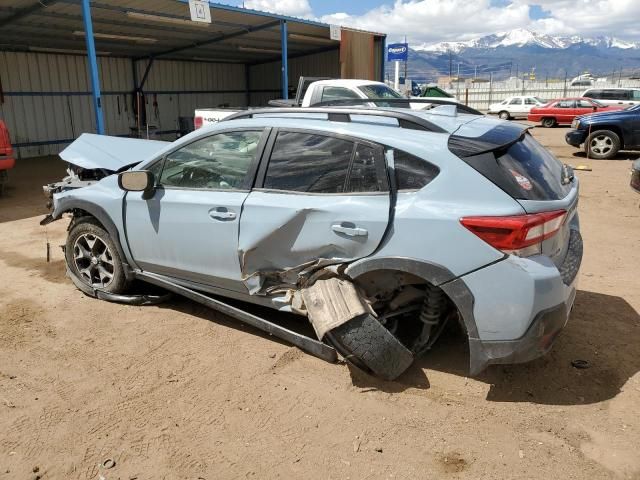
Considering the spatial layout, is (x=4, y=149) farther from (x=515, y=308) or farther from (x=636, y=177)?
(x=636, y=177)

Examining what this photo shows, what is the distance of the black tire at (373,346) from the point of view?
311 cm

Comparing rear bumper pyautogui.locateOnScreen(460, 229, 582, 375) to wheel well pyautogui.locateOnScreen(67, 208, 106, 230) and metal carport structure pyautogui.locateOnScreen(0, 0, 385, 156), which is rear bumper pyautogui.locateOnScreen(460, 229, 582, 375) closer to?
wheel well pyautogui.locateOnScreen(67, 208, 106, 230)

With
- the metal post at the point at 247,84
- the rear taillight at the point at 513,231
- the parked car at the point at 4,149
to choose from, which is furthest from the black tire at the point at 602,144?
the metal post at the point at 247,84

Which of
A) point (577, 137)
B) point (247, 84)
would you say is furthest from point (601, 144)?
point (247, 84)

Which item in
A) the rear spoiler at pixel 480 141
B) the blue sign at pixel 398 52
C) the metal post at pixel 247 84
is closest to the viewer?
the rear spoiler at pixel 480 141

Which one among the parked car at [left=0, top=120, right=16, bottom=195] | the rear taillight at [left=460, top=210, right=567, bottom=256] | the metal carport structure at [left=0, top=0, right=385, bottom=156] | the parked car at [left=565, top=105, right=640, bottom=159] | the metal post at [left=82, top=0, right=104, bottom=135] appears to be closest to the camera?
the rear taillight at [left=460, top=210, right=567, bottom=256]

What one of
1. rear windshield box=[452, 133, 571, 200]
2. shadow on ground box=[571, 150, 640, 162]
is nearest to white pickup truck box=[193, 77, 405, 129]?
shadow on ground box=[571, 150, 640, 162]

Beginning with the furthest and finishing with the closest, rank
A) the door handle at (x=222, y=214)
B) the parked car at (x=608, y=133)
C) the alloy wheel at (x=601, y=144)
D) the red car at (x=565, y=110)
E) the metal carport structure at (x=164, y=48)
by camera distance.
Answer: the red car at (x=565, y=110)
the alloy wheel at (x=601, y=144)
the parked car at (x=608, y=133)
the metal carport structure at (x=164, y=48)
the door handle at (x=222, y=214)

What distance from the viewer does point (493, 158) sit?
9.64ft

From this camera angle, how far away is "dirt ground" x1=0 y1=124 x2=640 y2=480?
261cm

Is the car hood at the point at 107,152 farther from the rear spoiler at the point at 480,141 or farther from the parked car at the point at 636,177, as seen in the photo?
the parked car at the point at 636,177

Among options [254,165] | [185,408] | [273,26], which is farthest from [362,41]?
[185,408]

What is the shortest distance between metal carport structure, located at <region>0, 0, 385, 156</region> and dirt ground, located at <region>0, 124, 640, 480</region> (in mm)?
7672

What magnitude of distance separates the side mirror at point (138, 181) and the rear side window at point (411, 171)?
1.92m
